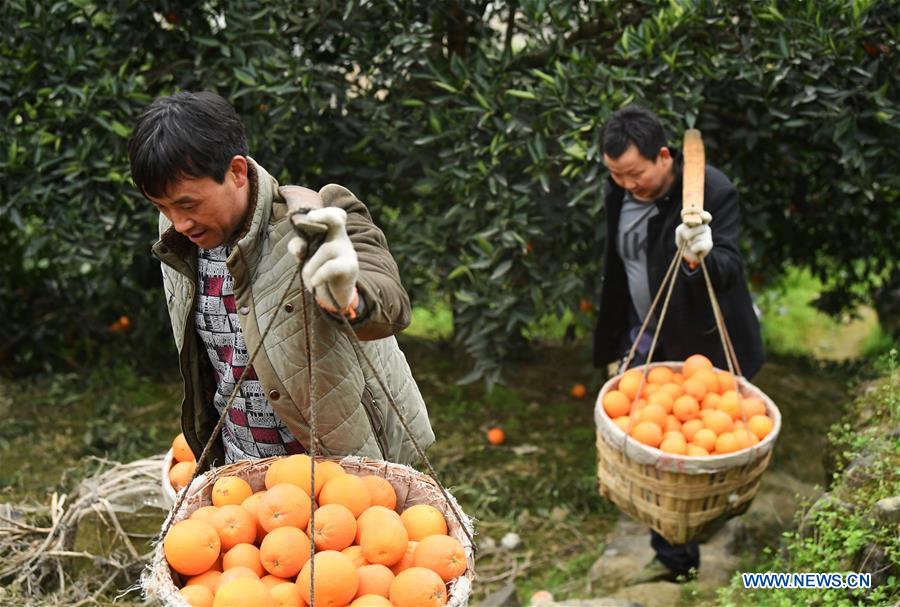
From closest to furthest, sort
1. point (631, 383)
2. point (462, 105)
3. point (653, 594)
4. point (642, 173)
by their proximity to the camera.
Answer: point (642, 173) < point (631, 383) < point (653, 594) < point (462, 105)

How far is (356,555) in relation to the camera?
6.09 ft

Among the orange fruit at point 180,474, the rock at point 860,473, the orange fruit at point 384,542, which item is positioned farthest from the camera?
the rock at point 860,473

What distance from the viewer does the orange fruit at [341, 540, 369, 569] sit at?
6.06 feet

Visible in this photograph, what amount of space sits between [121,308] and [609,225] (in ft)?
10.4

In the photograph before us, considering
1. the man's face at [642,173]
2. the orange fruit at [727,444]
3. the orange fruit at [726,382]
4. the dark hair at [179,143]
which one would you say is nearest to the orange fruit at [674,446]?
the orange fruit at [727,444]

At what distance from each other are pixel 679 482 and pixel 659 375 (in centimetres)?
46

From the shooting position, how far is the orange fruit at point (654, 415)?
3.08m

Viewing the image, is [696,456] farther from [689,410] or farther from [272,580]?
[272,580]

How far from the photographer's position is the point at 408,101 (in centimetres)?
380

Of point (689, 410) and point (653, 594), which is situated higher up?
point (689, 410)

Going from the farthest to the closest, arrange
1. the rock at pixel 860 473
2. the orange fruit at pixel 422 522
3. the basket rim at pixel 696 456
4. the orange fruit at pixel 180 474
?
the rock at pixel 860 473 < the basket rim at pixel 696 456 < the orange fruit at pixel 180 474 < the orange fruit at pixel 422 522

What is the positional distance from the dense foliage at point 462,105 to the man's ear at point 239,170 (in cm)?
175

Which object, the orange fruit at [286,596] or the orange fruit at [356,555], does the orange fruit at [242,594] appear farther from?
the orange fruit at [356,555]

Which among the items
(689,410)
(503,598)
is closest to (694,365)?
(689,410)
